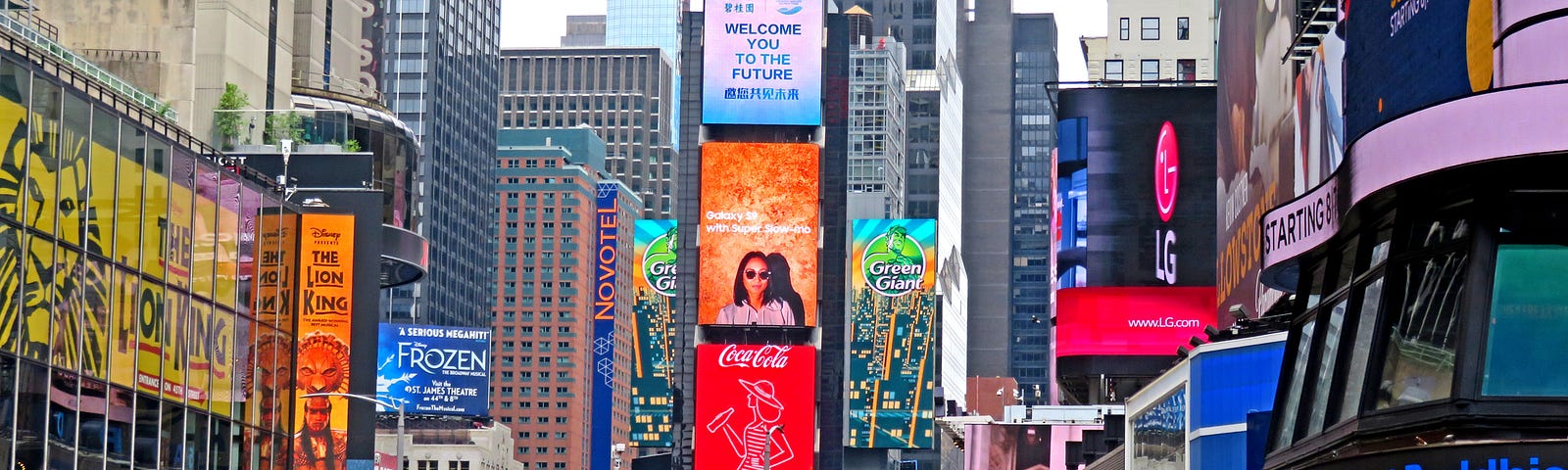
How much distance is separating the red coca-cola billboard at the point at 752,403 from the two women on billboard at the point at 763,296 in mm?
1660

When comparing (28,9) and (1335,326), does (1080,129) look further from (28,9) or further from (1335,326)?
(1335,326)

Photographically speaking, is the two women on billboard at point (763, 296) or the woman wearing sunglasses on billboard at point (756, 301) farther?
the two women on billboard at point (763, 296)

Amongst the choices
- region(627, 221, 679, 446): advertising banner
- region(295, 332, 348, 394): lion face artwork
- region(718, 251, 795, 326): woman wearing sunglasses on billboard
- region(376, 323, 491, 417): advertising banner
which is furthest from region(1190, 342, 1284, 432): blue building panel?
region(627, 221, 679, 446): advertising banner

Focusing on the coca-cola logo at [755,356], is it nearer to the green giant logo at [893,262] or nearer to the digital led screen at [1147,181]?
the green giant logo at [893,262]

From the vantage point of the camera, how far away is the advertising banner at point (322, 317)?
63.3 m

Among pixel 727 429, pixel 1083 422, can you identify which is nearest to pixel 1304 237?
pixel 1083 422

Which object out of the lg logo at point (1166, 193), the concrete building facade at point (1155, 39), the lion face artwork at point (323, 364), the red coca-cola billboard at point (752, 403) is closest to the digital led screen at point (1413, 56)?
the lg logo at point (1166, 193)

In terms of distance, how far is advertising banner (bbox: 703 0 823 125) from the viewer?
398 feet

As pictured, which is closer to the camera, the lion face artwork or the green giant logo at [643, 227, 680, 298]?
the lion face artwork

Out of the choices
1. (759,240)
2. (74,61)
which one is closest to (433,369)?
(759,240)

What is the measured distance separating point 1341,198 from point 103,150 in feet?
106

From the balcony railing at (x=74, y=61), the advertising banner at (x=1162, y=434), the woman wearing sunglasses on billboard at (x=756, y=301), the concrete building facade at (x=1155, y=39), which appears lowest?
the advertising banner at (x=1162, y=434)

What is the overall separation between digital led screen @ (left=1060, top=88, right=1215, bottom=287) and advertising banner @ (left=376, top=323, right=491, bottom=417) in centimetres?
6209

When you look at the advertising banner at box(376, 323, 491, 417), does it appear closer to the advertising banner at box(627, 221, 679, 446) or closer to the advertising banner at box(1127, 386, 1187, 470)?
the advertising banner at box(627, 221, 679, 446)
